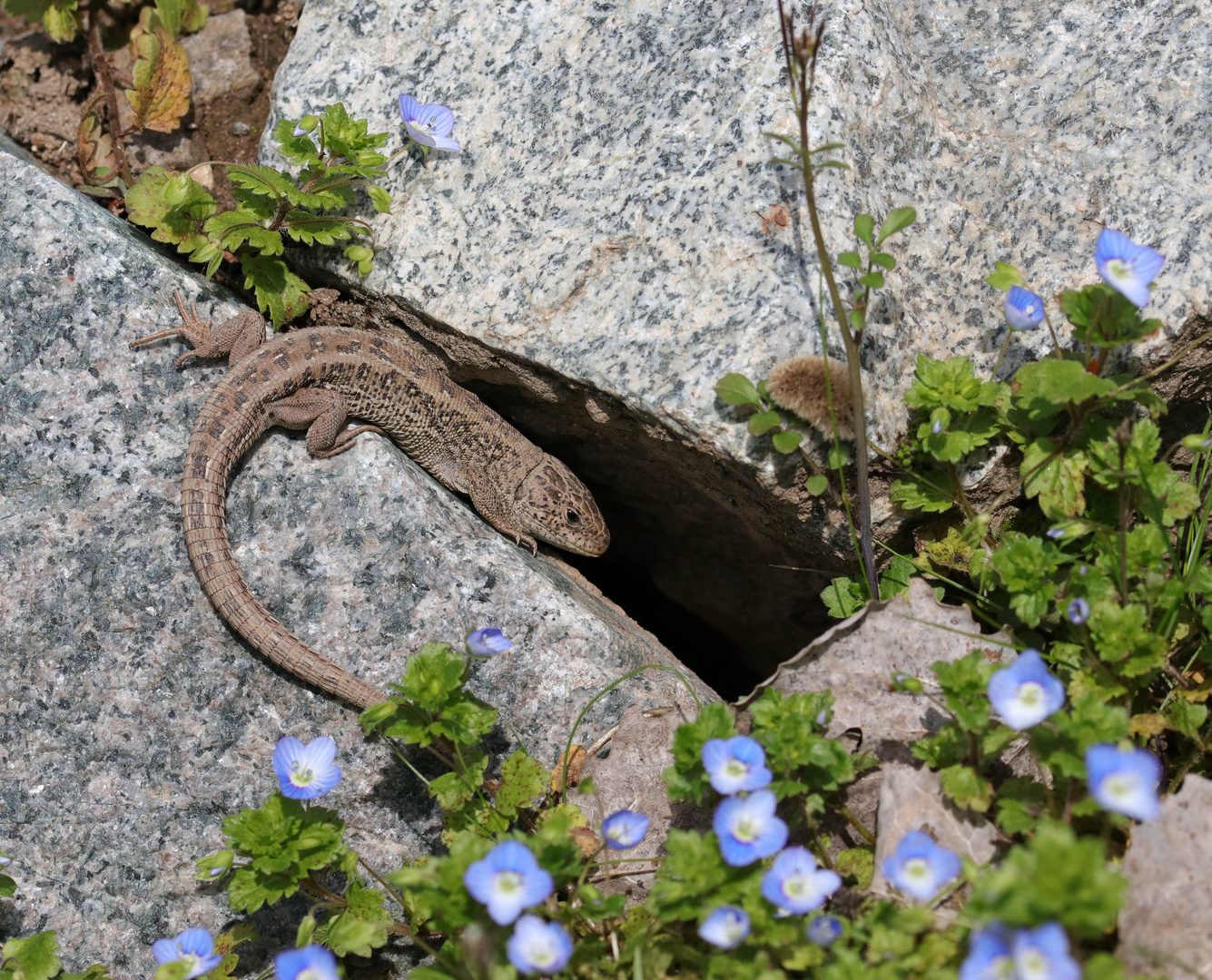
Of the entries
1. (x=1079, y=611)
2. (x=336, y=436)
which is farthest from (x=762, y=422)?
(x=336, y=436)

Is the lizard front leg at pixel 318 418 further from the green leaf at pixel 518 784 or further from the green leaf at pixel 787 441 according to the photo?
the green leaf at pixel 787 441

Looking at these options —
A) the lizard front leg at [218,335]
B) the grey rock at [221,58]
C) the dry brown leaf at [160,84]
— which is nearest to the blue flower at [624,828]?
the lizard front leg at [218,335]

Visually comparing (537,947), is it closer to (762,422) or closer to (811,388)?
(762,422)

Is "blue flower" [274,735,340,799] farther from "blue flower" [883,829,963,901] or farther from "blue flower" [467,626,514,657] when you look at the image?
"blue flower" [883,829,963,901]

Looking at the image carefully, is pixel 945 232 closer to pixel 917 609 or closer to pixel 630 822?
pixel 917 609

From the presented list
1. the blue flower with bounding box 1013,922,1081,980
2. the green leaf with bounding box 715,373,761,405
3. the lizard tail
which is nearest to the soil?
the lizard tail

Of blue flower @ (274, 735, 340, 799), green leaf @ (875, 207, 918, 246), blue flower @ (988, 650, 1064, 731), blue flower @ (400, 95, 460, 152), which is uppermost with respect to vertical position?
green leaf @ (875, 207, 918, 246)
